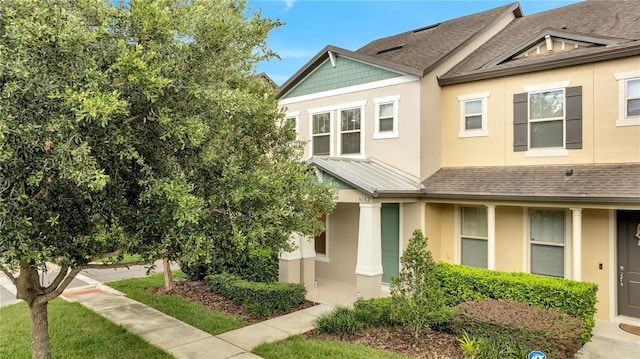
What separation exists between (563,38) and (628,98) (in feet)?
7.03

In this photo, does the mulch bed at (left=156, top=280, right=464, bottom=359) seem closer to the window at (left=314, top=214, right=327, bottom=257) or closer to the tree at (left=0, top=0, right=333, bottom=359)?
the tree at (left=0, top=0, right=333, bottom=359)

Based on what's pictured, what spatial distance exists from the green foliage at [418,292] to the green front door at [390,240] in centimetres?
385

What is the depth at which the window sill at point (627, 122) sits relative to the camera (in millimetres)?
8984

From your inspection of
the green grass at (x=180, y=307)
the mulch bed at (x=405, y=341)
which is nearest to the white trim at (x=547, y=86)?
the mulch bed at (x=405, y=341)

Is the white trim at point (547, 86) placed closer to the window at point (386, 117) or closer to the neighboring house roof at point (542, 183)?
the neighboring house roof at point (542, 183)

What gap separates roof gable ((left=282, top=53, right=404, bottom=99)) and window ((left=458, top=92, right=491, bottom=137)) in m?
1.98

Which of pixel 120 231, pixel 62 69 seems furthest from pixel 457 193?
pixel 62 69

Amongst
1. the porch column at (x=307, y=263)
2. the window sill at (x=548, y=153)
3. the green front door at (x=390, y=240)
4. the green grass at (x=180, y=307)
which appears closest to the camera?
the green grass at (x=180, y=307)

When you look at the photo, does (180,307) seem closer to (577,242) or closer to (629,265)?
(577,242)

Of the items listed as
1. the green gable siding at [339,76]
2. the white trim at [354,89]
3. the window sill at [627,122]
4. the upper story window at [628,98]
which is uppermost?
the green gable siding at [339,76]

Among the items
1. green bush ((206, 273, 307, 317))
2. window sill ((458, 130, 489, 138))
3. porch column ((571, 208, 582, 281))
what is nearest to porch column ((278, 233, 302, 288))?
green bush ((206, 273, 307, 317))

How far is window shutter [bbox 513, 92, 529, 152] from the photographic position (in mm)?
10477

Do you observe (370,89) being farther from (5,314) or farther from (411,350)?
(5,314)

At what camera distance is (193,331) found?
8.52 metres
